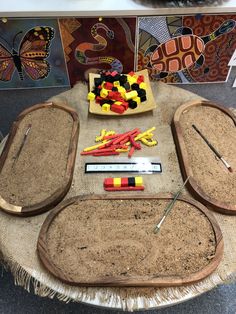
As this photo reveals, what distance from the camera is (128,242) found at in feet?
2.47

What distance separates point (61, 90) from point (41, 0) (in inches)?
13.5

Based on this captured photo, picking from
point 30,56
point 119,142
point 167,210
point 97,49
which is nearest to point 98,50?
point 97,49

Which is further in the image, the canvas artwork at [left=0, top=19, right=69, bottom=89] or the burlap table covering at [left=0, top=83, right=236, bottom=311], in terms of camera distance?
the canvas artwork at [left=0, top=19, right=69, bottom=89]

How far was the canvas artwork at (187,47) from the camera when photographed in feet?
3.52

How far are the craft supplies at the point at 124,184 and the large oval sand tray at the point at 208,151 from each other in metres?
0.14

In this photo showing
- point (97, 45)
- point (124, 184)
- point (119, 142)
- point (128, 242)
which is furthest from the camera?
point (97, 45)

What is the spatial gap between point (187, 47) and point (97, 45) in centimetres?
35

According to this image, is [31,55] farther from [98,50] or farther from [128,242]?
[128,242]

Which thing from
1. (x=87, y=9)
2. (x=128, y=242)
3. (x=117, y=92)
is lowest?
(x=128, y=242)

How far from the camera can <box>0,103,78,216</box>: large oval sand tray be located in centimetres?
83

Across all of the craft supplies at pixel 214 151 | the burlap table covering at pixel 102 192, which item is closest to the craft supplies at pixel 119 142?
the burlap table covering at pixel 102 192

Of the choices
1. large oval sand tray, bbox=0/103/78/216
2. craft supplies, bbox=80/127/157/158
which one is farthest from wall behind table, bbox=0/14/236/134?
craft supplies, bbox=80/127/157/158

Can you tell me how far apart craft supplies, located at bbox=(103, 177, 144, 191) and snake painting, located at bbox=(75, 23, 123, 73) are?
54 cm

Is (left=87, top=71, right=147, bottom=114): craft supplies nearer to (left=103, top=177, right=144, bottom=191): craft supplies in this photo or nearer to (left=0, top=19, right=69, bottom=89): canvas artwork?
(left=0, top=19, right=69, bottom=89): canvas artwork
